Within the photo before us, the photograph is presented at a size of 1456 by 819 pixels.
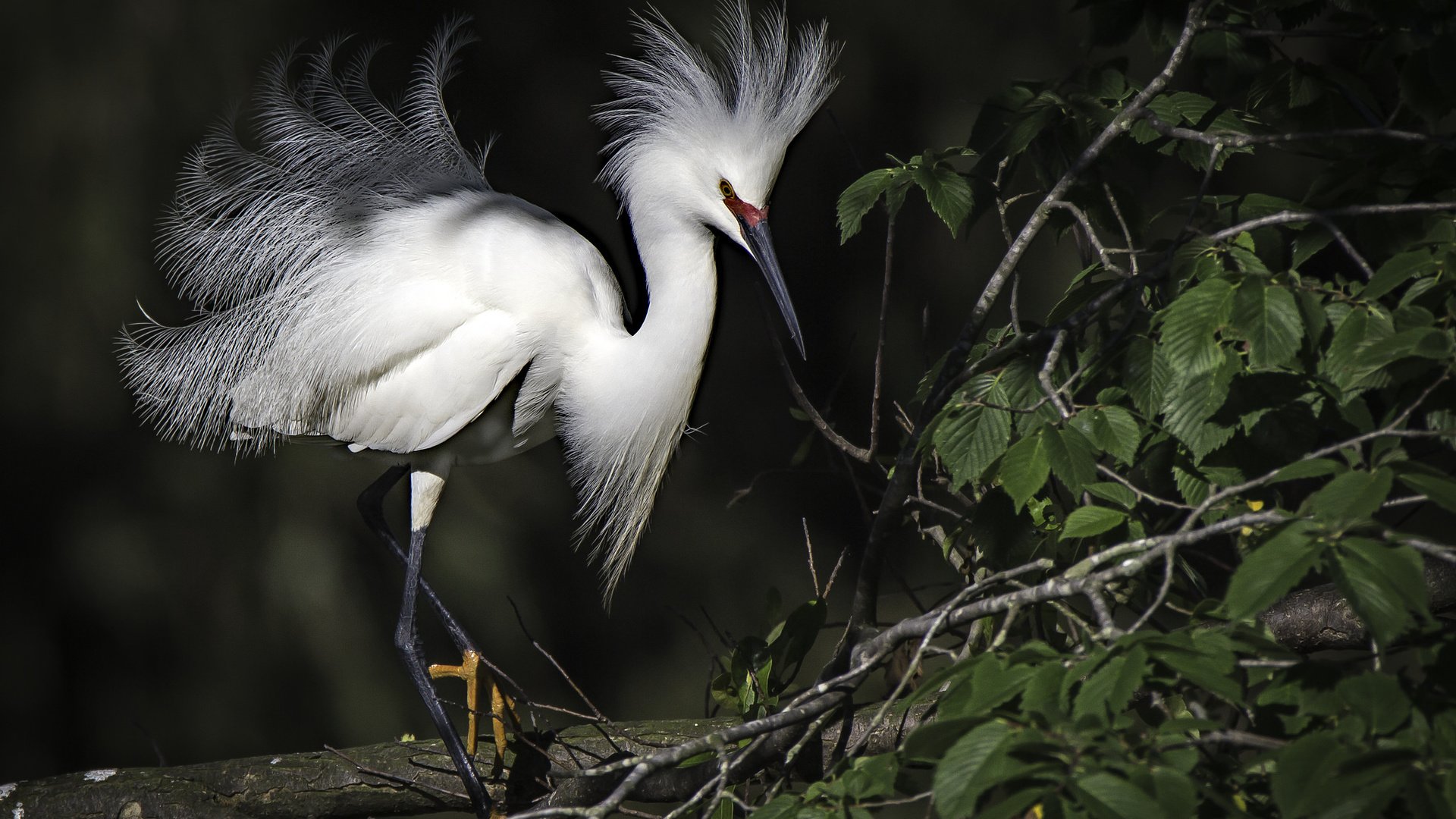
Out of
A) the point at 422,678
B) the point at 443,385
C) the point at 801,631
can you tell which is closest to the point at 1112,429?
the point at 801,631

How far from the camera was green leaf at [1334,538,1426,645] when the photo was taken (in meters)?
0.61

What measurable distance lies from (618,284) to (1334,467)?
1523 mm

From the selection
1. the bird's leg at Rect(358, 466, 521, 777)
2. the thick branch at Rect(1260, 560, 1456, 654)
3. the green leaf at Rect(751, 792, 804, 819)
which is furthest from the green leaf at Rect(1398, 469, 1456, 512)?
the bird's leg at Rect(358, 466, 521, 777)

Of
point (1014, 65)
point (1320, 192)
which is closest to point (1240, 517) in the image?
point (1320, 192)

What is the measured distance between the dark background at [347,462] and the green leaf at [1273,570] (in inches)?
76.7

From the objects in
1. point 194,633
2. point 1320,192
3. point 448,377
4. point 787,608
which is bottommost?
point 787,608

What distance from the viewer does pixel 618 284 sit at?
2102mm

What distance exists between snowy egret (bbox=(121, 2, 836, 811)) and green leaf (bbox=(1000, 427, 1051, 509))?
2.37 feet

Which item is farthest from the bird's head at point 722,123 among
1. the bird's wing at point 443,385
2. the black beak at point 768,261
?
the bird's wing at point 443,385

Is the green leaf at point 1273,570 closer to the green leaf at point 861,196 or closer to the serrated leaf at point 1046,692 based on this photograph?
the serrated leaf at point 1046,692

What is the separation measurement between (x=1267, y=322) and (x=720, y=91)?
1119 mm

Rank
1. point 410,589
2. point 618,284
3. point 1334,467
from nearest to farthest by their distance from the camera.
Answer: point 1334,467 < point 410,589 < point 618,284

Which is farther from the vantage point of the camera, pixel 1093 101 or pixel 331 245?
pixel 331 245

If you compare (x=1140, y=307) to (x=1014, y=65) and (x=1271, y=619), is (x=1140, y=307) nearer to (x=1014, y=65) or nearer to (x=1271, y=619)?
(x=1271, y=619)
